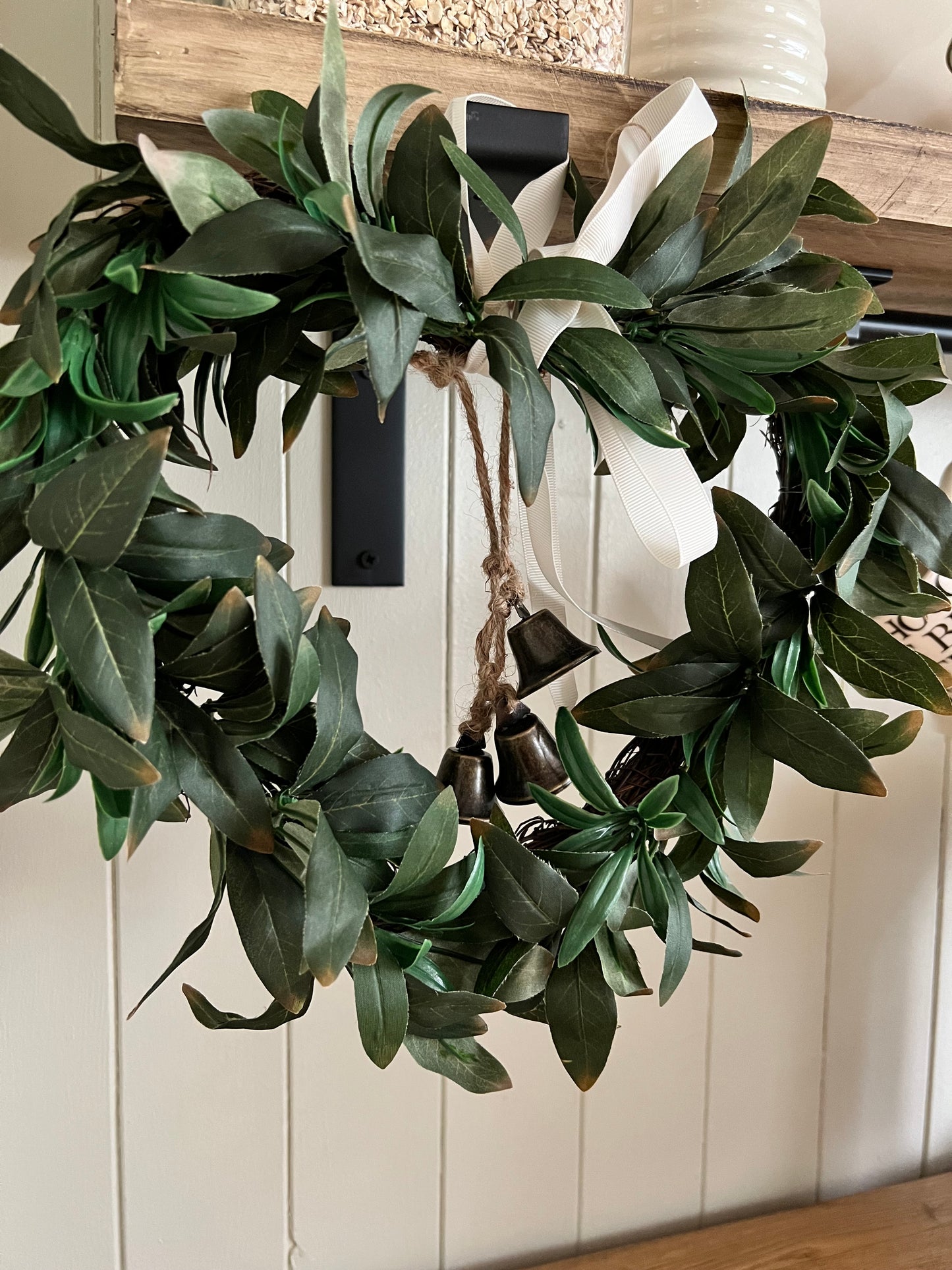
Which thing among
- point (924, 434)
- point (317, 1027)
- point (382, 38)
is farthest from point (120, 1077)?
point (924, 434)

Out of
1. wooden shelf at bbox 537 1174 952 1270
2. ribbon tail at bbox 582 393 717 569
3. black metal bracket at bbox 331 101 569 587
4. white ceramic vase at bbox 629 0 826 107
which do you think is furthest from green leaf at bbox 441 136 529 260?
wooden shelf at bbox 537 1174 952 1270

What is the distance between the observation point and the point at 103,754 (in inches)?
14.7

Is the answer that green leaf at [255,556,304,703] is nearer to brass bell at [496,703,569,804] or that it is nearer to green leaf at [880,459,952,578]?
brass bell at [496,703,569,804]

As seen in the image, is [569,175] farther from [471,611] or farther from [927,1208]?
[927,1208]

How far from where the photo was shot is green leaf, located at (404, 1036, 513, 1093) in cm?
54

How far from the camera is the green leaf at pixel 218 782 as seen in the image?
1.43 feet

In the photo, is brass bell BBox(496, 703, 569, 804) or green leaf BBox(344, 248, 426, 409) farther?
brass bell BBox(496, 703, 569, 804)

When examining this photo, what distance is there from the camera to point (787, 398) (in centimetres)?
55

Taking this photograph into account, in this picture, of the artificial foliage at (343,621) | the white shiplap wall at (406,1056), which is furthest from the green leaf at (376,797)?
the white shiplap wall at (406,1056)

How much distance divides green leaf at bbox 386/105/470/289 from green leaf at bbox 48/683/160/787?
0.82 feet

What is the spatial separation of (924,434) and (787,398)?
0.47 m

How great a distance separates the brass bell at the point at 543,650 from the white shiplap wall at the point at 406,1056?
233mm

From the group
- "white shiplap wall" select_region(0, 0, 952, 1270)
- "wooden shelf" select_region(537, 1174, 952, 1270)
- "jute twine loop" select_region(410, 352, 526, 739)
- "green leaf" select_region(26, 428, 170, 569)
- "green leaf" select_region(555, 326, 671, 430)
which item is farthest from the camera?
"wooden shelf" select_region(537, 1174, 952, 1270)

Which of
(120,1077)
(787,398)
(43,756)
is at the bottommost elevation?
(120,1077)
